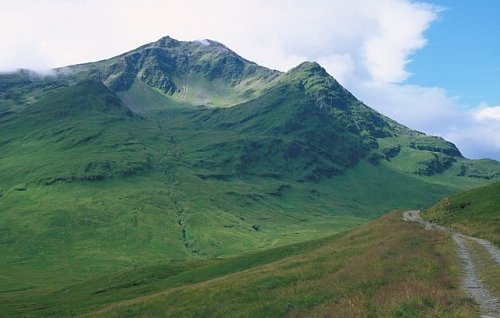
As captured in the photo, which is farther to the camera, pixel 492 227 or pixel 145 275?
pixel 145 275

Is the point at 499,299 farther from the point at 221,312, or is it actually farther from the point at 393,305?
the point at 221,312

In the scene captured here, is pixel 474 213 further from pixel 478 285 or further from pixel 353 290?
pixel 353 290

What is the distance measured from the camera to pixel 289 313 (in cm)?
2783

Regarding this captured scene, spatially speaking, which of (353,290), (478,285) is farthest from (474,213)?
(353,290)

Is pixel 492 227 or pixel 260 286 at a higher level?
pixel 492 227

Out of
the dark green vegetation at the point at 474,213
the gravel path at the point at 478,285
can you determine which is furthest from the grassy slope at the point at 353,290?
the dark green vegetation at the point at 474,213

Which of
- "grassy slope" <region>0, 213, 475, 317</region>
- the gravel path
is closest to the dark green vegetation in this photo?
"grassy slope" <region>0, 213, 475, 317</region>

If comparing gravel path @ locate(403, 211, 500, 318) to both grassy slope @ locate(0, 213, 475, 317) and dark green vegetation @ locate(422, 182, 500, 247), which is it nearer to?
grassy slope @ locate(0, 213, 475, 317)

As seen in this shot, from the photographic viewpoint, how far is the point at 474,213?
7162 cm

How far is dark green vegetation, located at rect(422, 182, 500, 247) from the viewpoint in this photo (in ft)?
192

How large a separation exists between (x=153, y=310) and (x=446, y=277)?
26.5m

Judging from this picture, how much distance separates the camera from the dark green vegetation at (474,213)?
5838cm

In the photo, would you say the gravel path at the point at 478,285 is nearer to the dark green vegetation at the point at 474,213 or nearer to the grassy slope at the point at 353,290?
the grassy slope at the point at 353,290

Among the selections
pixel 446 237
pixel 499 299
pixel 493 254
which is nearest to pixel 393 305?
pixel 499 299
